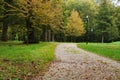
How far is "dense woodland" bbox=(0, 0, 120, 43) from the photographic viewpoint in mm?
29266

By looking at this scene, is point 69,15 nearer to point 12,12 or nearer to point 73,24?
point 73,24

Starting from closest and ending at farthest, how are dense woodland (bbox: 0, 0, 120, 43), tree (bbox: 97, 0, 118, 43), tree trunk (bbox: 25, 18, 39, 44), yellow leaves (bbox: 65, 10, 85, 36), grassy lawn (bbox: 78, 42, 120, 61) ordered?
grassy lawn (bbox: 78, 42, 120, 61), dense woodland (bbox: 0, 0, 120, 43), tree trunk (bbox: 25, 18, 39, 44), yellow leaves (bbox: 65, 10, 85, 36), tree (bbox: 97, 0, 118, 43)

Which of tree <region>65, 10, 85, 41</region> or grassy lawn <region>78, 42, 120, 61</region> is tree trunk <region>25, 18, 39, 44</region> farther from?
tree <region>65, 10, 85, 41</region>

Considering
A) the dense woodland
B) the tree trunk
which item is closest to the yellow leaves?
the dense woodland

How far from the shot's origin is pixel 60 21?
A: 5206 cm

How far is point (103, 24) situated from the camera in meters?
57.8

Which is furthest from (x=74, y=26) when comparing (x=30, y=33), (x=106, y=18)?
(x=30, y=33)

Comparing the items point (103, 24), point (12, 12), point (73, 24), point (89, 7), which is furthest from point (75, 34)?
point (12, 12)

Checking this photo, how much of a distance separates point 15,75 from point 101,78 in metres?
3.03

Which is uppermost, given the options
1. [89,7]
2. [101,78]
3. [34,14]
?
[89,7]

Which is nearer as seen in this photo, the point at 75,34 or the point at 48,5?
the point at 48,5

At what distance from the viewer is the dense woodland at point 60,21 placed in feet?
96.0

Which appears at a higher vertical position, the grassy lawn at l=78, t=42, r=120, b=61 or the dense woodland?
the dense woodland

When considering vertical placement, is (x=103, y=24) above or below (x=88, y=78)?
above
